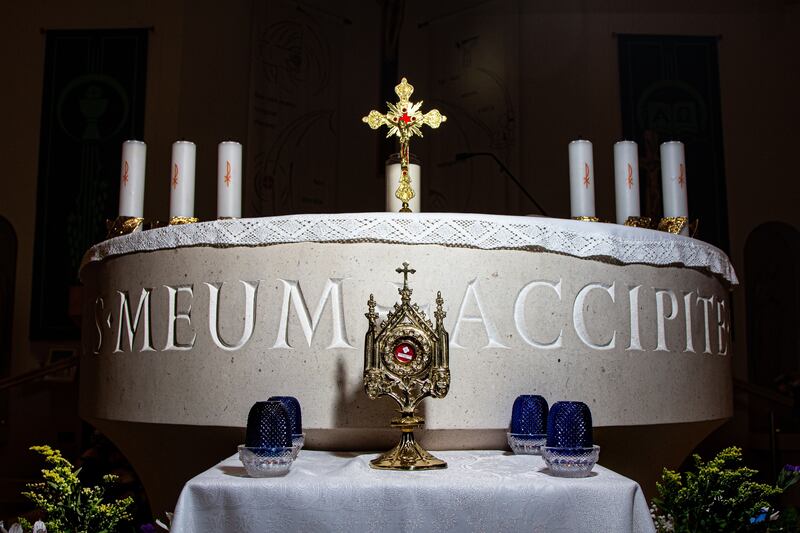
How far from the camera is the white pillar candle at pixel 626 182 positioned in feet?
11.2

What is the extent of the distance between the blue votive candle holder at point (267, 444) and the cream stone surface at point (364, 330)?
465 mm

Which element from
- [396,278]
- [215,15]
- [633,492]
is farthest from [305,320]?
[215,15]

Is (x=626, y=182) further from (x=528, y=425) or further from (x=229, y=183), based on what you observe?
(x=229, y=183)

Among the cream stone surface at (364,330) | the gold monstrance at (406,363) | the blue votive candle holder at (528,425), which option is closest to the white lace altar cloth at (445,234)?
the cream stone surface at (364,330)

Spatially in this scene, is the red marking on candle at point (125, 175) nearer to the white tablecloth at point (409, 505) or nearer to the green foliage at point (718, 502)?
the white tablecloth at point (409, 505)

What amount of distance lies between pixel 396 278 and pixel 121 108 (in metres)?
4.46

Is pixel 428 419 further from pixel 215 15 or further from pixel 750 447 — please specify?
pixel 215 15

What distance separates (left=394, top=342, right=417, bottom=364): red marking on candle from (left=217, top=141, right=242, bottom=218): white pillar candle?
1.31m

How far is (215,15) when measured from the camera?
246 inches

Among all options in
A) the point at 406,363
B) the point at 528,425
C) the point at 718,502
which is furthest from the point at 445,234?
the point at 718,502

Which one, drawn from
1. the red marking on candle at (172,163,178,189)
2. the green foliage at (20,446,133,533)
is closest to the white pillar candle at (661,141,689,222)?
the red marking on candle at (172,163,178,189)

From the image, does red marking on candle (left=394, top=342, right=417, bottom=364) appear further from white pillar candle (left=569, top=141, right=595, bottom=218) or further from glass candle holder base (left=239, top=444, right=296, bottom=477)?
white pillar candle (left=569, top=141, right=595, bottom=218)

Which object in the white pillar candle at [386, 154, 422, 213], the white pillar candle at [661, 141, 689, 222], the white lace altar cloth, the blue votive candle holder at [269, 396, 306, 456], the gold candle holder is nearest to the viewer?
the blue votive candle holder at [269, 396, 306, 456]

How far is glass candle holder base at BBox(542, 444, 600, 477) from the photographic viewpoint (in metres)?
1.94
